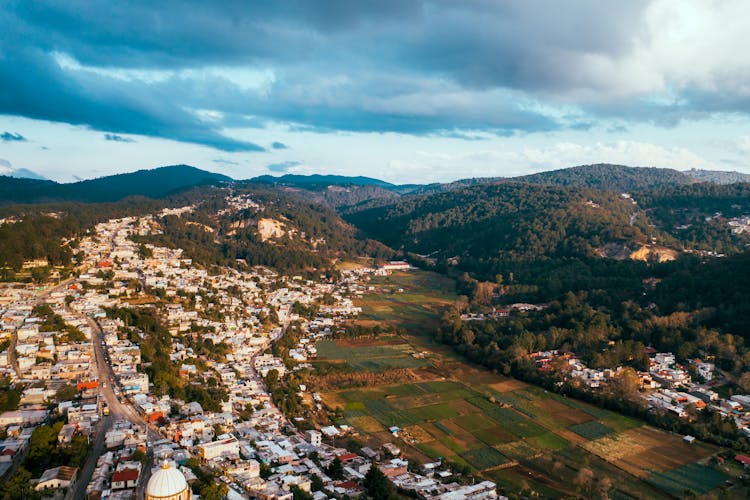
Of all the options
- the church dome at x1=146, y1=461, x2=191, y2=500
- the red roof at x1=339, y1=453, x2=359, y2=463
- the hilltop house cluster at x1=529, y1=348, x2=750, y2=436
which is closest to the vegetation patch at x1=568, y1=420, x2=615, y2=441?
the hilltop house cluster at x1=529, y1=348, x2=750, y2=436

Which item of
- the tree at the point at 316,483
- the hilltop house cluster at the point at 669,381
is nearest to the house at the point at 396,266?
the hilltop house cluster at the point at 669,381

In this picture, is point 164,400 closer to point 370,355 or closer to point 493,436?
point 493,436

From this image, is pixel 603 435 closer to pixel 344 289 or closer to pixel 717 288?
pixel 717 288

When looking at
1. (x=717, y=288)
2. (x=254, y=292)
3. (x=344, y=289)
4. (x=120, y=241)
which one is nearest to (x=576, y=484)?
(x=717, y=288)

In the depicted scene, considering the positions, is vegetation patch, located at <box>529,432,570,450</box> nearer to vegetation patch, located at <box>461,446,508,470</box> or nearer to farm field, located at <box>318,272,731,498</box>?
farm field, located at <box>318,272,731,498</box>

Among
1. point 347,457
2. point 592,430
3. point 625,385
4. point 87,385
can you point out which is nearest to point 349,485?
point 347,457

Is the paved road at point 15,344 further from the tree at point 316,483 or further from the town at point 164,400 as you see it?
the tree at point 316,483
